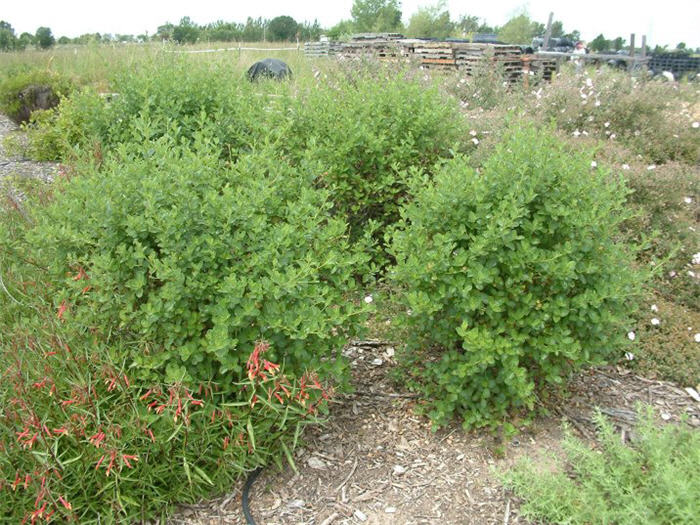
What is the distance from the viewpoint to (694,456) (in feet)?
7.15

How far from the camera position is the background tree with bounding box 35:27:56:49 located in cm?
2344

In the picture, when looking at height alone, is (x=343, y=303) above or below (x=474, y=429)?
above

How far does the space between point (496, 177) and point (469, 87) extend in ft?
18.5

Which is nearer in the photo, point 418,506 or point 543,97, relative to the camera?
point 418,506

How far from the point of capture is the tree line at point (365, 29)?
758 inches

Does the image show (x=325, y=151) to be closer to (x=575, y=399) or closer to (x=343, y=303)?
(x=343, y=303)

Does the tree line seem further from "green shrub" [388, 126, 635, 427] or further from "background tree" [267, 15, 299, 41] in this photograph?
"green shrub" [388, 126, 635, 427]

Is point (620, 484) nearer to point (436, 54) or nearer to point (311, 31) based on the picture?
point (436, 54)

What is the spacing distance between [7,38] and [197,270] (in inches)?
1036

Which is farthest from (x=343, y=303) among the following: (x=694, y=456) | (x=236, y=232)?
(x=694, y=456)

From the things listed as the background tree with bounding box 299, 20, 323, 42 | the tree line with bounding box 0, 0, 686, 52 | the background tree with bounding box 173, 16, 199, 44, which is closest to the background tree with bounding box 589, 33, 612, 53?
the tree line with bounding box 0, 0, 686, 52

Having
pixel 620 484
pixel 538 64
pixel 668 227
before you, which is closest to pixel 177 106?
pixel 668 227

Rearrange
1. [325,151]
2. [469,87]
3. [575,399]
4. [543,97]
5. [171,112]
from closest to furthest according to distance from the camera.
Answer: [575,399] < [325,151] < [171,112] < [543,97] < [469,87]

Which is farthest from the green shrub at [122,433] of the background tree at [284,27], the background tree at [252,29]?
the background tree at [284,27]
